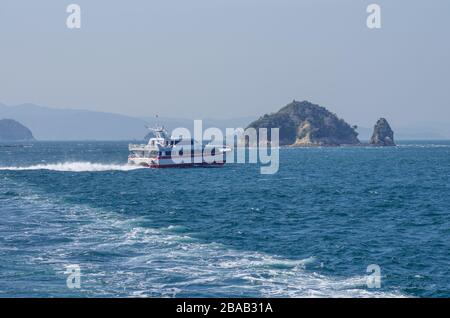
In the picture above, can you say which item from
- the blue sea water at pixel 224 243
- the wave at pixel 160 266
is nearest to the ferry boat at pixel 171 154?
the blue sea water at pixel 224 243

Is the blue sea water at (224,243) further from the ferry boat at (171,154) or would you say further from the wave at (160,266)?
the ferry boat at (171,154)

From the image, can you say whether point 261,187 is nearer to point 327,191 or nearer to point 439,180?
point 327,191

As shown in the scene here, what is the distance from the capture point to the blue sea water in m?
28.1

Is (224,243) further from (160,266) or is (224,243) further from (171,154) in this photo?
(171,154)

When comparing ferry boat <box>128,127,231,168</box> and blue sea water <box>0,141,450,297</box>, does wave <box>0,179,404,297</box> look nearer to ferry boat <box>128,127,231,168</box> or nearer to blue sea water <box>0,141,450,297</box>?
blue sea water <box>0,141,450,297</box>

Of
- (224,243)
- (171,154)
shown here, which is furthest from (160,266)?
(171,154)

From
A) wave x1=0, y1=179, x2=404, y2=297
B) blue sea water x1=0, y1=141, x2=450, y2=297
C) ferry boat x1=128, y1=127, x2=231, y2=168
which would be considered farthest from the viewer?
ferry boat x1=128, y1=127, x2=231, y2=168

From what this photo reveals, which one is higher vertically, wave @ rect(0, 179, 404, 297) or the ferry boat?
the ferry boat

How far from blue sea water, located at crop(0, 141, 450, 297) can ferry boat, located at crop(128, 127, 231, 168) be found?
6204 centimetres

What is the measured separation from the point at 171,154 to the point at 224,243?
10660cm

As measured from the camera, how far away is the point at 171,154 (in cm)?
14638

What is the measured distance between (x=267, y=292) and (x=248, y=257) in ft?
29.4

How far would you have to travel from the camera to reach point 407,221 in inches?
2124

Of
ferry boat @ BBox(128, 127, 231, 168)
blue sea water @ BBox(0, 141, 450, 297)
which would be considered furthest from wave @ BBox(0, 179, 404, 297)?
ferry boat @ BBox(128, 127, 231, 168)
